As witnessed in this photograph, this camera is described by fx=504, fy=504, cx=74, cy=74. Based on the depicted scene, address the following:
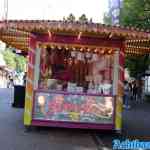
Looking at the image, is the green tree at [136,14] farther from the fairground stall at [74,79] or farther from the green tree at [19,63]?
the green tree at [19,63]

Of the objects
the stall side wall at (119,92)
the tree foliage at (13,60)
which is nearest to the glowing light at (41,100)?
the stall side wall at (119,92)

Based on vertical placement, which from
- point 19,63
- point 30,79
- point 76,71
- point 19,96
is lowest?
point 19,96

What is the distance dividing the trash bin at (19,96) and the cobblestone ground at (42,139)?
5.70 metres

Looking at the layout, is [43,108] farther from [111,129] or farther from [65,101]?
[111,129]

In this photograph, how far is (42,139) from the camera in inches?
516

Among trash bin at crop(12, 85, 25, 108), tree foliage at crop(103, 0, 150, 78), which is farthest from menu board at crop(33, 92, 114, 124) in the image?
tree foliage at crop(103, 0, 150, 78)

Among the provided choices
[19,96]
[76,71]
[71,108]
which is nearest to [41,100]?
[71,108]

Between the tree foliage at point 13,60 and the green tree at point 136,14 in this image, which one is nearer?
the green tree at point 136,14

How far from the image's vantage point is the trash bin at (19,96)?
73.3 ft

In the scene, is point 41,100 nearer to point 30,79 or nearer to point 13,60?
point 30,79

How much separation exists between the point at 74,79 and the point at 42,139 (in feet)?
8.82

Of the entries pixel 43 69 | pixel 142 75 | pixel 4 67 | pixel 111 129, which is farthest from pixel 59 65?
pixel 4 67

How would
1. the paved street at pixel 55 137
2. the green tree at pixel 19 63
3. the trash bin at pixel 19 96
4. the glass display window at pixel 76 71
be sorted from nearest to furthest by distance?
the paved street at pixel 55 137, the glass display window at pixel 76 71, the trash bin at pixel 19 96, the green tree at pixel 19 63

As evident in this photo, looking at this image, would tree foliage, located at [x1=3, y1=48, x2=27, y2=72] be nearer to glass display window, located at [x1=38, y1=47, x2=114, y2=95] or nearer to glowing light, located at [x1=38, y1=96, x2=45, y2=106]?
glass display window, located at [x1=38, y1=47, x2=114, y2=95]
